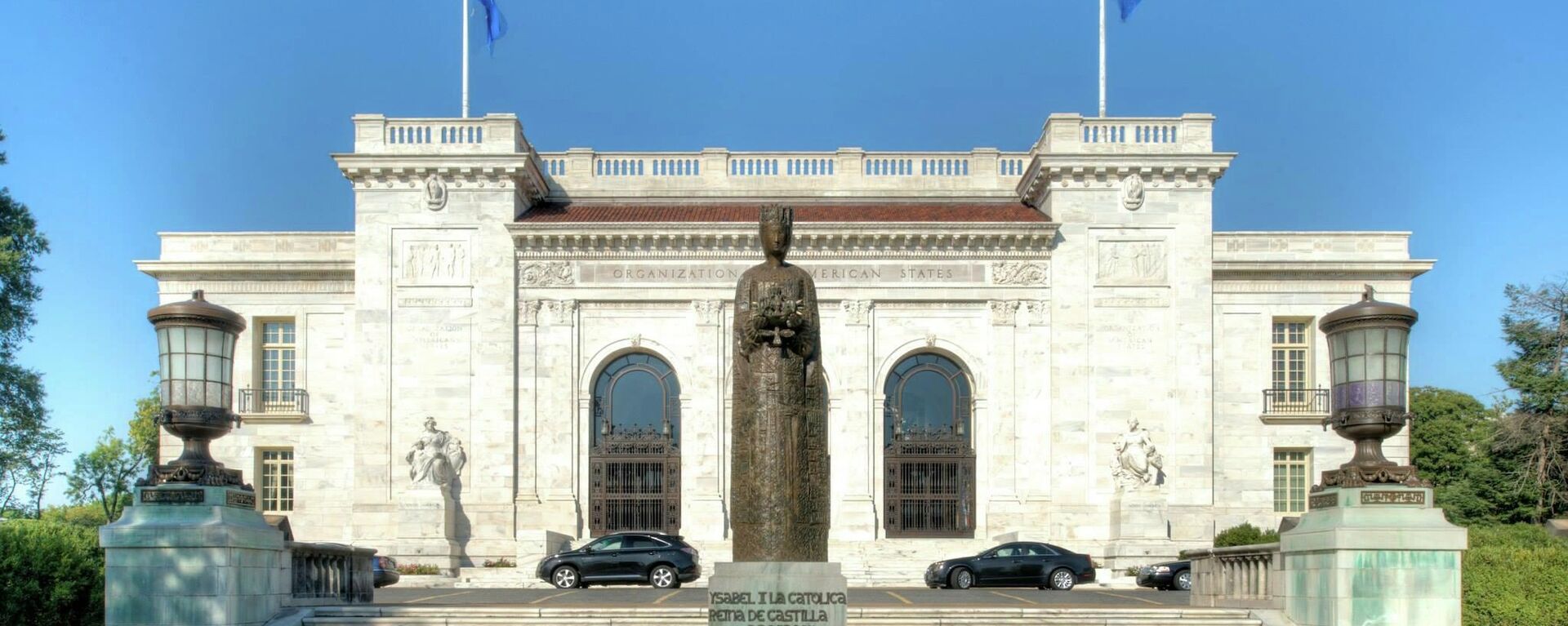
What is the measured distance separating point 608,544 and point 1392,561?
60.6 feet

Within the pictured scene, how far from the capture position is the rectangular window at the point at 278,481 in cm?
4562

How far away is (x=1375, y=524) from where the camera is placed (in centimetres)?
1922

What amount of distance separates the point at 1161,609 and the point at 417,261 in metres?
26.6

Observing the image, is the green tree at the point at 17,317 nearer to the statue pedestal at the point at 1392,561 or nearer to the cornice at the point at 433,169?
the cornice at the point at 433,169

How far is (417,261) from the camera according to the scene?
1699 inches

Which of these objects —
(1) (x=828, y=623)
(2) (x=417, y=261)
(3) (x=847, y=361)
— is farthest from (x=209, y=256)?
(1) (x=828, y=623)

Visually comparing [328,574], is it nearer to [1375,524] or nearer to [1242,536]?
[1375,524]

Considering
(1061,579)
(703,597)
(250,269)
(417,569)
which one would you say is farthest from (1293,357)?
(250,269)

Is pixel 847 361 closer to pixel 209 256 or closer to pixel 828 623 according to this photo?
pixel 209 256

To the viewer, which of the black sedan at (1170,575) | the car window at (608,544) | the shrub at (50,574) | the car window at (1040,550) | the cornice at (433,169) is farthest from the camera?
the cornice at (433,169)

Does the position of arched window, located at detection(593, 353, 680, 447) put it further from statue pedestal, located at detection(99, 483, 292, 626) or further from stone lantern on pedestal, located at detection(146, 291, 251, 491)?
statue pedestal, located at detection(99, 483, 292, 626)

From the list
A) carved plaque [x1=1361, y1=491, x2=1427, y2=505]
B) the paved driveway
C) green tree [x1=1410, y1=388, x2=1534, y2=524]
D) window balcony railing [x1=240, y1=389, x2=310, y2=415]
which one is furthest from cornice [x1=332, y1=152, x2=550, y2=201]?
carved plaque [x1=1361, y1=491, x2=1427, y2=505]

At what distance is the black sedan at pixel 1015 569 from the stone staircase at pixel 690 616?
1218cm

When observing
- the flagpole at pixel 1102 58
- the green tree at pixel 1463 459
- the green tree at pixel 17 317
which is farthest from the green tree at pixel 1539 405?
the green tree at pixel 17 317
